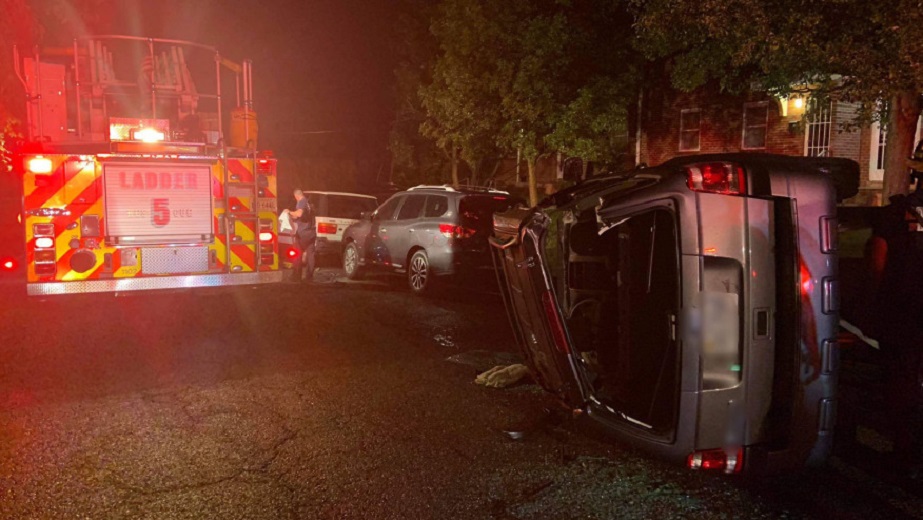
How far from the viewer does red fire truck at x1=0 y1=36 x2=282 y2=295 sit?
29.5 ft

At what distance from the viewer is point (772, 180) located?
3.59 m

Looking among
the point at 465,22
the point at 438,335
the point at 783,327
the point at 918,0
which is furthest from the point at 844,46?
the point at 465,22

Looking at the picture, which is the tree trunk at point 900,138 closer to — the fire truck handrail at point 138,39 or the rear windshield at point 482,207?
the rear windshield at point 482,207

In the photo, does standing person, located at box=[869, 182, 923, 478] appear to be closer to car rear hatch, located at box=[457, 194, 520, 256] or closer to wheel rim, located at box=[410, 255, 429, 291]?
car rear hatch, located at box=[457, 194, 520, 256]

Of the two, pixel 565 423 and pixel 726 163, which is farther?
pixel 565 423

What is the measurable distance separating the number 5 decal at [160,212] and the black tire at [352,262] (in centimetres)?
497

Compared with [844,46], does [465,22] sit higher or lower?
higher

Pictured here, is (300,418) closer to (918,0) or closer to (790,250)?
(790,250)

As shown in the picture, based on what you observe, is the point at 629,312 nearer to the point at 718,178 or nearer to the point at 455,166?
the point at 718,178

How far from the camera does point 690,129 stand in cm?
2228

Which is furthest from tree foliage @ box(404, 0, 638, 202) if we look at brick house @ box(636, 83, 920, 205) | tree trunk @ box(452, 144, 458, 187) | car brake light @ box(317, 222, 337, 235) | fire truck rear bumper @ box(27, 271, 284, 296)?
fire truck rear bumper @ box(27, 271, 284, 296)

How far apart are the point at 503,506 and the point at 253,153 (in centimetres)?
715

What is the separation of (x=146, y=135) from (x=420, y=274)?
15.3 feet

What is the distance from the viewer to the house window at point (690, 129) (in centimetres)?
2209
